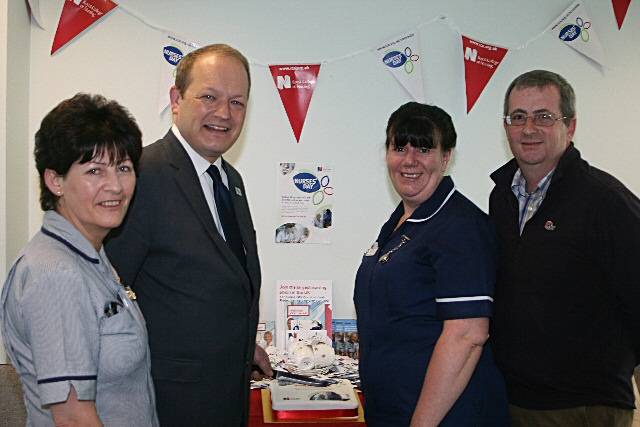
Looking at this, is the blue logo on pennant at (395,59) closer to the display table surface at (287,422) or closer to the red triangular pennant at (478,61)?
the red triangular pennant at (478,61)

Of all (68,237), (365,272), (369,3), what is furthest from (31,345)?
(369,3)

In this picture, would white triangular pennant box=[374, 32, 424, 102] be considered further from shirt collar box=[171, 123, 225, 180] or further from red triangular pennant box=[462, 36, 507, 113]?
shirt collar box=[171, 123, 225, 180]

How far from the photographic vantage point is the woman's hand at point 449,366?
5.67ft

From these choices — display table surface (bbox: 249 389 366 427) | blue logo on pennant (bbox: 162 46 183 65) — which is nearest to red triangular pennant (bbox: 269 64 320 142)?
blue logo on pennant (bbox: 162 46 183 65)

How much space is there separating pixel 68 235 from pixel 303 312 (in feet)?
5.42

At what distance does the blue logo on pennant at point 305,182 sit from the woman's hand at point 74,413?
1.78m

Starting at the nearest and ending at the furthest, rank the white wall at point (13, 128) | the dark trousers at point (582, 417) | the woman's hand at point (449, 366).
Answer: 1. the woman's hand at point (449, 366)
2. the dark trousers at point (582, 417)
3. the white wall at point (13, 128)

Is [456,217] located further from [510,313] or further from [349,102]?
[349,102]

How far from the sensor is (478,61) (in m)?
3.04

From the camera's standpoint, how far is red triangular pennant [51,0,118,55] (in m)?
2.91

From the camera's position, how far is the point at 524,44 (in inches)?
120

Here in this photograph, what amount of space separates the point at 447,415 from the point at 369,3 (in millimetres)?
1879

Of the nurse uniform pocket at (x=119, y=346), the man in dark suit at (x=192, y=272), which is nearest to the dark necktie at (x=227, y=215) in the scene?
the man in dark suit at (x=192, y=272)

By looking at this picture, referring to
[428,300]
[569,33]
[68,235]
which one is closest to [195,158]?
[68,235]
